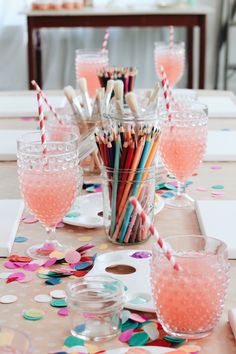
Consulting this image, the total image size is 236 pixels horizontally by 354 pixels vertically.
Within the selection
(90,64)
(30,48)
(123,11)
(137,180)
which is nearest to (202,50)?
(123,11)

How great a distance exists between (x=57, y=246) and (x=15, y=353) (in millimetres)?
A: 494

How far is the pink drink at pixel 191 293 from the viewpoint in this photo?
100cm

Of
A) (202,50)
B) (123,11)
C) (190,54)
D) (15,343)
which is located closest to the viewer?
(15,343)

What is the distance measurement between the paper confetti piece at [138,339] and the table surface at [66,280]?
0.02 meters

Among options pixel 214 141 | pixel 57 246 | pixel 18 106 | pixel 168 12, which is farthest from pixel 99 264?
pixel 168 12

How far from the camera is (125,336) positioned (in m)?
1.02

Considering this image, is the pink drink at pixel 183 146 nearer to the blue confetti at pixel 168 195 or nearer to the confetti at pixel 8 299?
the blue confetti at pixel 168 195

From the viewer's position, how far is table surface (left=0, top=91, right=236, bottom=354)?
1.00 m

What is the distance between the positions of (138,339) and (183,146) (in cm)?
65

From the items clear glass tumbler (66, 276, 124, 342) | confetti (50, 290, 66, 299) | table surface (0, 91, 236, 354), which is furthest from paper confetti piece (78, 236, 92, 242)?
clear glass tumbler (66, 276, 124, 342)

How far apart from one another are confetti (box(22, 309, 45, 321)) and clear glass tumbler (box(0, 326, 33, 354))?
0.70ft

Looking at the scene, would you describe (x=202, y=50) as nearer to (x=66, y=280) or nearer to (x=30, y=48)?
(x=30, y=48)

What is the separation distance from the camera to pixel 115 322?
1026mm

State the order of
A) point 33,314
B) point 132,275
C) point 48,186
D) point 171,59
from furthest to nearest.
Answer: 1. point 171,59
2. point 48,186
3. point 132,275
4. point 33,314
